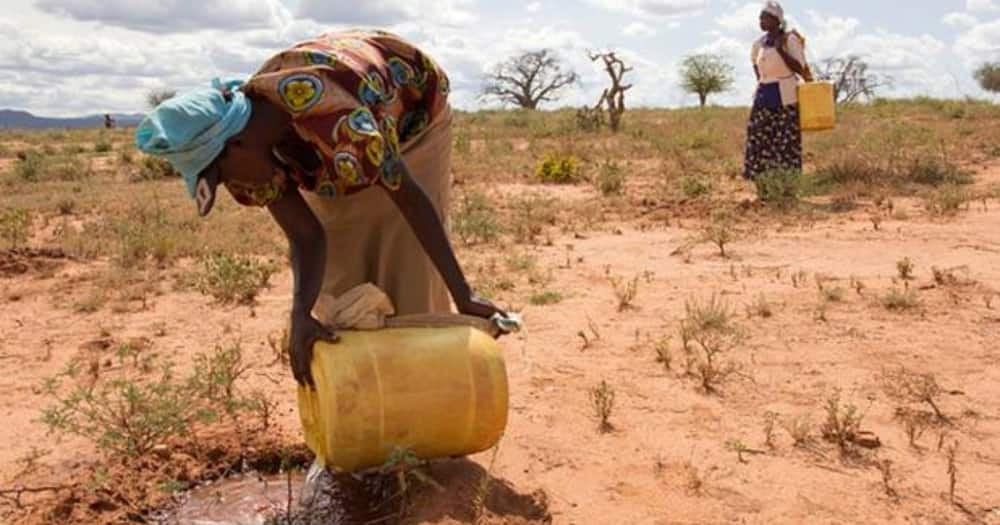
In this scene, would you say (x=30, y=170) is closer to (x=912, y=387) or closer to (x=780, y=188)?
(x=780, y=188)

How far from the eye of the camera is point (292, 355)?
2658 mm

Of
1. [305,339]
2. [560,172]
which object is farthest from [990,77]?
[305,339]

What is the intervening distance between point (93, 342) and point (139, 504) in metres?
1.79

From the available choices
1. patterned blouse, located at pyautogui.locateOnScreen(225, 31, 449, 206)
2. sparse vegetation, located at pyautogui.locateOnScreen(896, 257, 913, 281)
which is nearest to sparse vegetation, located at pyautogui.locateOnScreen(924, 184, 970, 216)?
sparse vegetation, located at pyautogui.locateOnScreen(896, 257, 913, 281)

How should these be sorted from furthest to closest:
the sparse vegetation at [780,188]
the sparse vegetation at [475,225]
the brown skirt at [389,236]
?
the sparse vegetation at [780,188], the sparse vegetation at [475,225], the brown skirt at [389,236]

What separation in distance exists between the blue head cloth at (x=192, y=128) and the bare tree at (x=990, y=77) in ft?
107

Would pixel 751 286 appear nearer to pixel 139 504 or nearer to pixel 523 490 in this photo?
pixel 523 490

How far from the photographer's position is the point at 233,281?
16.7ft

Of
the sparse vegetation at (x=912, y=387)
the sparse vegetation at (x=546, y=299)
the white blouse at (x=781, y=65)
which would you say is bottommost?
the sparse vegetation at (x=912, y=387)

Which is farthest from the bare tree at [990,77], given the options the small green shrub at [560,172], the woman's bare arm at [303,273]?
the woman's bare arm at [303,273]

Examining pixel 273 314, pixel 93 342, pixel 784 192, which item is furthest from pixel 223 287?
pixel 784 192

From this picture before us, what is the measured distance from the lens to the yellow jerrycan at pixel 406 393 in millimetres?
2551

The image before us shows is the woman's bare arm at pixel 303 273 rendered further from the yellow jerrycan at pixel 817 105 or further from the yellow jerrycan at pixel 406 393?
the yellow jerrycan at pixel 817 105

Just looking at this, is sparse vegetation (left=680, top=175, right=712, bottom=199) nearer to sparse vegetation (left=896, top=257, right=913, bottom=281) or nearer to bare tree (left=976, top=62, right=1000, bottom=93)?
sparse vegetation (left=896, top=257, right=913, bottom=281)
